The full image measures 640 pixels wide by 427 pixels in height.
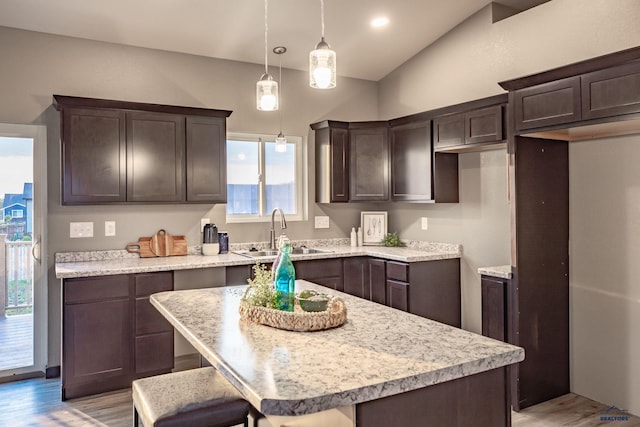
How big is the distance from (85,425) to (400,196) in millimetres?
3157

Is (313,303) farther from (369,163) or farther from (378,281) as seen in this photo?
(369,163)

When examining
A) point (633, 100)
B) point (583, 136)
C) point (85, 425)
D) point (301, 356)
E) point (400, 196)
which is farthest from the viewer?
point (400, 196)

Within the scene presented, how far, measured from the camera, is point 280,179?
496cm

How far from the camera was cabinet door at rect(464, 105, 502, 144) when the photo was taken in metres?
3.64

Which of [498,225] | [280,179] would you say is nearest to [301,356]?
[498,225]

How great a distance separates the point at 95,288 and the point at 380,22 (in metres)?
3.14

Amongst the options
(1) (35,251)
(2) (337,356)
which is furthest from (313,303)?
(1) (35,251)

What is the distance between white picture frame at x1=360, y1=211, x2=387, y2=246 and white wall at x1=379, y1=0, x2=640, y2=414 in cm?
104

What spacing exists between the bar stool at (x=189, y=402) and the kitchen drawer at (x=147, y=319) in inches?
59.4

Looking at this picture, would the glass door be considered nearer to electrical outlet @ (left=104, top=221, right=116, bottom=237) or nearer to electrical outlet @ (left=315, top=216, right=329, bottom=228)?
electrical outlet @ (left=104, top=221, right=116, bottom=237)

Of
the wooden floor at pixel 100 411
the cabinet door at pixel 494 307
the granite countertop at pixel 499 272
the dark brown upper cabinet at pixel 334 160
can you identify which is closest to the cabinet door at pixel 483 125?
the granite countertop at pixel 499 272

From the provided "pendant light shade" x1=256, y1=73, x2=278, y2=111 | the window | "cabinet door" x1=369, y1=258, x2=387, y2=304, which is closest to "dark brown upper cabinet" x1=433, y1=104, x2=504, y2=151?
"cabinet door" x1=369, y1=258, x2=387, y2=304

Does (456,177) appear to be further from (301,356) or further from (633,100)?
(301,356)

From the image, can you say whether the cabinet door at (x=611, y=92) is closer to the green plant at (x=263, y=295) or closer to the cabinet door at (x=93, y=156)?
the green plant at (x=263, y=295)
